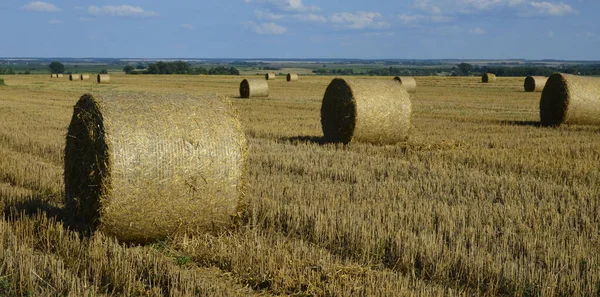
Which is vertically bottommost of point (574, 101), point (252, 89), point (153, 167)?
point (252, 89)

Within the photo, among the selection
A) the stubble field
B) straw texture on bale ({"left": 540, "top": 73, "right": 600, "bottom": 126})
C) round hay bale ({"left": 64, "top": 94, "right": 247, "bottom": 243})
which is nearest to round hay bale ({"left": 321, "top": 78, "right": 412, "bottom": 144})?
the stubble field

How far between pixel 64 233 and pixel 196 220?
1.31 metres

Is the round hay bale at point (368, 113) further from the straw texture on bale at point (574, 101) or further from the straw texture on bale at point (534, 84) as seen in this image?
the straw texture on bale at point (534, 84)

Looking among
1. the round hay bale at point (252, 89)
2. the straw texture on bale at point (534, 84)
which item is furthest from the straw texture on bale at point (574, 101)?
the straw texture on bale at point (534, 84)

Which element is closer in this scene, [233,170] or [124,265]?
[124,265]

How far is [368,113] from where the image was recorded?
14.3 metres

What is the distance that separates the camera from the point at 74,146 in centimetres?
761

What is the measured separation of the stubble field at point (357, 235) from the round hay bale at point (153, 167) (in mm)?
237

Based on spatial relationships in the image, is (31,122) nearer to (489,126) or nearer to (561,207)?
(489,126)

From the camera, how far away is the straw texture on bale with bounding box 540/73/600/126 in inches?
722

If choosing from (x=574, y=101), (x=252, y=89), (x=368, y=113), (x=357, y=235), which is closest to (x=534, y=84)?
(x=252, y=89)

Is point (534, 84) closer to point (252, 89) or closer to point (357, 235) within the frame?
point (252, 89)

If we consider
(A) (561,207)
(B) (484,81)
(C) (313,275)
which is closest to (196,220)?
(C) (313,275)

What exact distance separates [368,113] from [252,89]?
1881 cm
